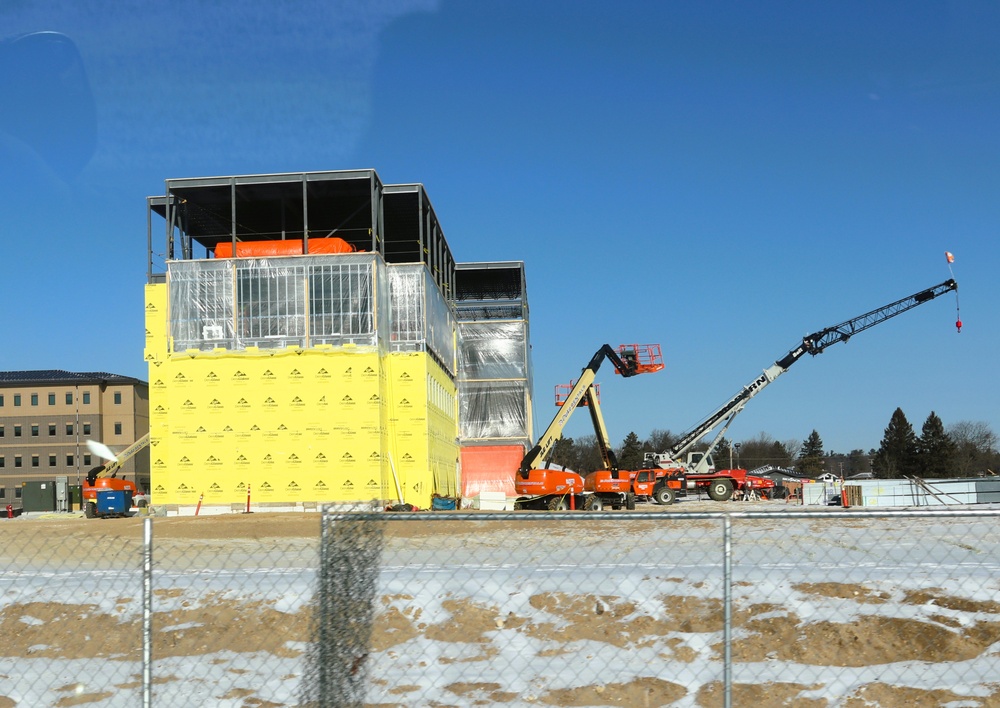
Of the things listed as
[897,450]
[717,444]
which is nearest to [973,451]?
[897,450]

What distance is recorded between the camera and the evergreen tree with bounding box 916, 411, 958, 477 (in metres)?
106

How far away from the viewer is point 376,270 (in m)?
38.7

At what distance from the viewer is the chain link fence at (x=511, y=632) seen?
6.89m

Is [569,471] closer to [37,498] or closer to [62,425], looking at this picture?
[37,498]

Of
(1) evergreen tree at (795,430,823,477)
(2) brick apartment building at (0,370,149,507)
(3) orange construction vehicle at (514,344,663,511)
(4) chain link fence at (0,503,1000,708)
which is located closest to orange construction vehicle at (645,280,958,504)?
(3) orange construction vehicle at (514,344,663,511)

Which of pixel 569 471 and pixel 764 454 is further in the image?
pixel 764 454

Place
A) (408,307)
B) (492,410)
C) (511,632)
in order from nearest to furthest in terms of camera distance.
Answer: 1. (511,632)
2. (408,307)
3. (492,410)

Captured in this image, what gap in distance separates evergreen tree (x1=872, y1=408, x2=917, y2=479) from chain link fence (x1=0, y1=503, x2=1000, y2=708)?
106650 mm

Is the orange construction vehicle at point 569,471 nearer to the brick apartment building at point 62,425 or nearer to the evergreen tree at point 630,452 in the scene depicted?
the brick apartment building at point 62,425

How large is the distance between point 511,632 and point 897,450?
117302mm

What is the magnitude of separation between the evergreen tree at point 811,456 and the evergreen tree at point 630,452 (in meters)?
23.8

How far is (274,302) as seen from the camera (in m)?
38.9

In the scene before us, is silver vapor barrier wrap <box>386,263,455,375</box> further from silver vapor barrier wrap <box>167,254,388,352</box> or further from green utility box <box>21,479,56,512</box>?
green utility box <box>21,479,56,512</box>

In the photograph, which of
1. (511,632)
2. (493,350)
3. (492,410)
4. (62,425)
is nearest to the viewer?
(511,632)
